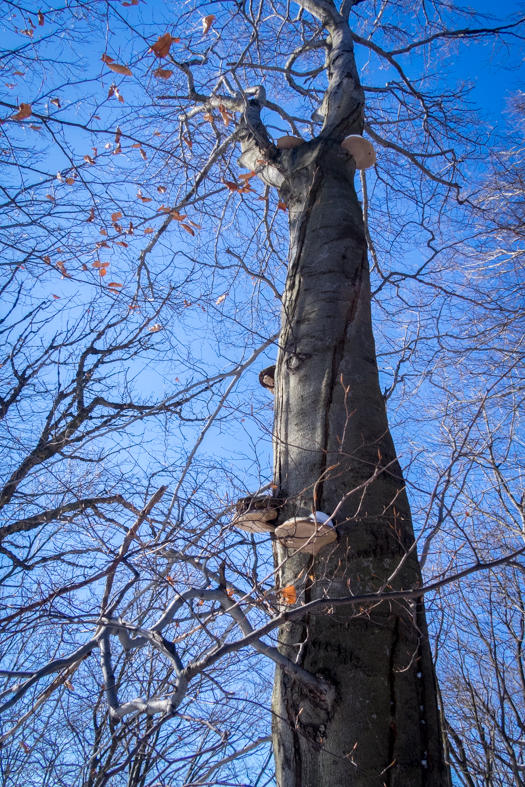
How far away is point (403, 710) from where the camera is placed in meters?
1.32

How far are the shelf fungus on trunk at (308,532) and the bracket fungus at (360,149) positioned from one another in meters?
2.18

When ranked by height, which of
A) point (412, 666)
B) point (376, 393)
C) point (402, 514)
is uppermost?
point (376, 393)

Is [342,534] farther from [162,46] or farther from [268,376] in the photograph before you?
[162,46]

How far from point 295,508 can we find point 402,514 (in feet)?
1.22

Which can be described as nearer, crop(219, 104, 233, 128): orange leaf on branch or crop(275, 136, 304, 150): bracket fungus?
crop(275, 136, 304, 150): bracket fungus

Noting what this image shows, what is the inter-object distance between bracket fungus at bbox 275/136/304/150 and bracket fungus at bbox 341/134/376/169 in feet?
1.09

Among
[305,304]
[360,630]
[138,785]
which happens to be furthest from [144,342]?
[360,630]

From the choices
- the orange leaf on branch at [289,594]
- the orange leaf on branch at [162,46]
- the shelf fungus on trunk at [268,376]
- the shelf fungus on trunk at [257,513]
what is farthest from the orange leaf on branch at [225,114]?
the orange leaf on branch at [289,594]

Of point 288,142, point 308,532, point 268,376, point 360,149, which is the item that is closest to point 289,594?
point 308,532

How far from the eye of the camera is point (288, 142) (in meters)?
3.05

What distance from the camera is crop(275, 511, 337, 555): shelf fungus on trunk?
1544mm

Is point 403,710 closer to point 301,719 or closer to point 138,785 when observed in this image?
point 301,719

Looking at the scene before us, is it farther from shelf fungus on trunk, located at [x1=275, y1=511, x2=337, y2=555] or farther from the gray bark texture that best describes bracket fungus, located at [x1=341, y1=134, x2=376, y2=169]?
shelf fungus on trunk, located at [x1=275, y1=511, x2=337, y2=555]

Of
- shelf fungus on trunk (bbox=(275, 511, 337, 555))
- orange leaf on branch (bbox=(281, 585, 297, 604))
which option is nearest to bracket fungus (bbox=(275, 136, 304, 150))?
shelf fungus on trunk (bbox=(275, 511, 337, 555))
